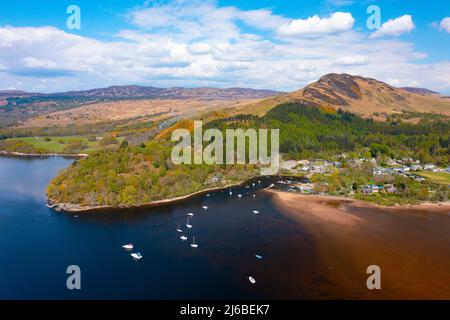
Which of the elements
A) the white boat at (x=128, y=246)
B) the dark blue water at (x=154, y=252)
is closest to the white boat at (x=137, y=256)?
the dark blue water at (x=154, y=252)

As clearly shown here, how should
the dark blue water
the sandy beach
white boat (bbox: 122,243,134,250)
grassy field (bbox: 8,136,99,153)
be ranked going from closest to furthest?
1. the dark blue water
2. the sandy beach
3. white boat (bbox: 122,243,134,250)
4. grassy field (bbox: 8,136,99,153)

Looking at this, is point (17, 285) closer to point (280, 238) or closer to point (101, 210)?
point (101, 210)

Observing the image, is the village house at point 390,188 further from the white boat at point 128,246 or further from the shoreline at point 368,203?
the white boat at point 128,246

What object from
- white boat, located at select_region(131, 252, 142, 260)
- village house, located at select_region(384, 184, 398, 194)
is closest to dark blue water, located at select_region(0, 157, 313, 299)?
white boat, located at select_region(131, 252, 142, 260)

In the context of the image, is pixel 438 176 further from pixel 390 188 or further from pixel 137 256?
pixel 137 256

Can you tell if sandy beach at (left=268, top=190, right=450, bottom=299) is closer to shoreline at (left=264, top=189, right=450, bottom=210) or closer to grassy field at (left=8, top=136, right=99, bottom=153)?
shoreline at (left=264, top=189, right=450, bottom=210)

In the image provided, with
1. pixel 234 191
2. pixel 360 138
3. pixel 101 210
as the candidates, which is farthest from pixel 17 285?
pixel 360 138
